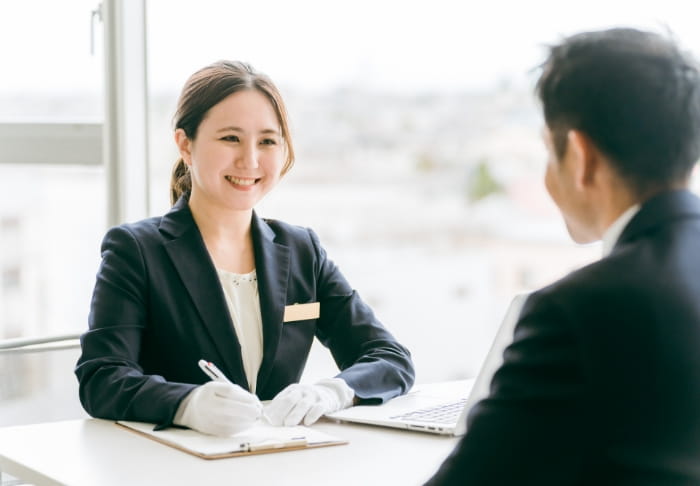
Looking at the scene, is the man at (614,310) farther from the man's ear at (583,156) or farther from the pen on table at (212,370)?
the pen on table at (212,370)

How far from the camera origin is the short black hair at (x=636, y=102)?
45.6 inches

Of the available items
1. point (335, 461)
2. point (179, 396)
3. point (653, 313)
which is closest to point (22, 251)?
point (179, 396)

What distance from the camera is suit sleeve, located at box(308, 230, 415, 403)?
2.17 meters

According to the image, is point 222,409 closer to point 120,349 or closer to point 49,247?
point 120,349

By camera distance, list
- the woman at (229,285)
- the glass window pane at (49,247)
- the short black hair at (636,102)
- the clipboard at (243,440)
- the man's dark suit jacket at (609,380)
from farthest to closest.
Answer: the glass window pane at (49,247)
the woman at (229,285)
the clipboard at (243,440)
the short black hair at (636,102)
the man's dark suit jacket at (609,380)

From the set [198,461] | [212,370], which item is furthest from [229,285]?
[198,461]

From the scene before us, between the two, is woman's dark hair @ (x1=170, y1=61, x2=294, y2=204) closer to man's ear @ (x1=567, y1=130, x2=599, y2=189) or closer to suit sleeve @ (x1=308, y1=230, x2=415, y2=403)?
suit sleeve @ (x1=308, y1=230, x2=415, y2=403)

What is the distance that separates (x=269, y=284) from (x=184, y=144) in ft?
1.35

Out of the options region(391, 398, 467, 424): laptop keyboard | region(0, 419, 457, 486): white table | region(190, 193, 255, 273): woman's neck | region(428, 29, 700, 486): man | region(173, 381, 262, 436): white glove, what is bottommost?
region(391, 398, 467, 424): laptop keyboard

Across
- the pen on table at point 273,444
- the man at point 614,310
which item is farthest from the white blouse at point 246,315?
the man at point 614,310

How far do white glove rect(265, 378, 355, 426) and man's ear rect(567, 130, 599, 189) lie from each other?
2.93ft

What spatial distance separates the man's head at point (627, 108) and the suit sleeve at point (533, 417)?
0.21m

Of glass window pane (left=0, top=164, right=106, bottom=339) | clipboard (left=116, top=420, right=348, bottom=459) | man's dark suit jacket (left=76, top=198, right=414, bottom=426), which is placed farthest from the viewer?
glass window pane (left=0, top=164, right=106, bottom=339)

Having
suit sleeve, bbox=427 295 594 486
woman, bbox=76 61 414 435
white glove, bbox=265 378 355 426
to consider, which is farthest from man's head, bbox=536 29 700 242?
woman, bbox=76 61 414 435
